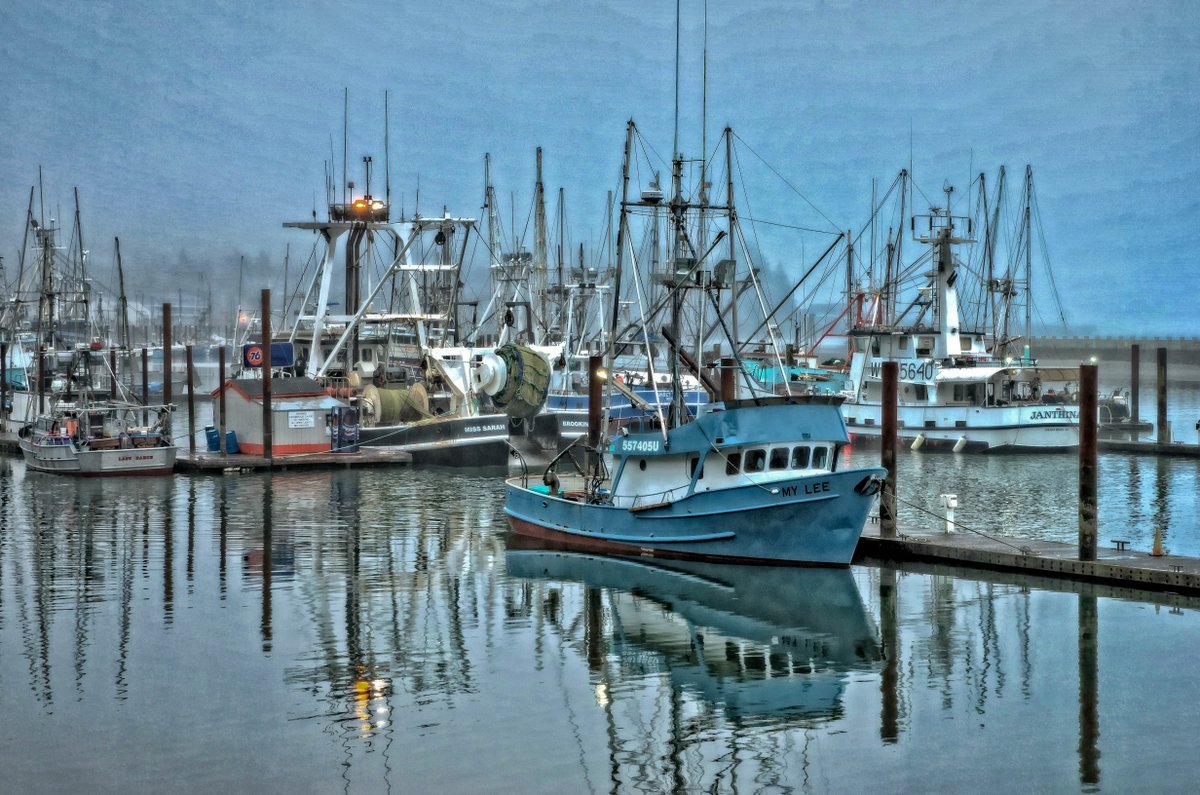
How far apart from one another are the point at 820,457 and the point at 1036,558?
484 cm

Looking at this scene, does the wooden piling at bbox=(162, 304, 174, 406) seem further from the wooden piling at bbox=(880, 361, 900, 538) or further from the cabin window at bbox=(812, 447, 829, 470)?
the cabin window at bbox=(812, 447, 829, 470)

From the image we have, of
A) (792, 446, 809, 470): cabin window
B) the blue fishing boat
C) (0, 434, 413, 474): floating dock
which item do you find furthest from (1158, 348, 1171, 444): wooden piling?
(792, 446, 809, 470): cabin window

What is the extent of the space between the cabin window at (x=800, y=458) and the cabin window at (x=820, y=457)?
0.18m

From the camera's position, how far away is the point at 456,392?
183 feet

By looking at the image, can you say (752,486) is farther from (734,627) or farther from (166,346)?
(166,346)

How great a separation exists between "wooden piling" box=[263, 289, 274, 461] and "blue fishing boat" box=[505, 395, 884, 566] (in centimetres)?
2229

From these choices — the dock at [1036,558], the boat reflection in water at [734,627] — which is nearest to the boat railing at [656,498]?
the boat reflection in water at [734,627]

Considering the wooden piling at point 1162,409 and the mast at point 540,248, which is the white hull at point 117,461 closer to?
the mast at point 540,248

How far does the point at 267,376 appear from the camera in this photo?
49188 millimetres

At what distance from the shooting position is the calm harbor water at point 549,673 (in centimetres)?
1695

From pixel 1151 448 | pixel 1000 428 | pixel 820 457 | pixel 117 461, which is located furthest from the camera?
pixel 1000 428

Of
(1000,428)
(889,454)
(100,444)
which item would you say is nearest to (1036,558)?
(889,454)

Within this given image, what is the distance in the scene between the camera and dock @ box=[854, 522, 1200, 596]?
25625mm

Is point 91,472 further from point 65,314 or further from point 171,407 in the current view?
point 65,314
